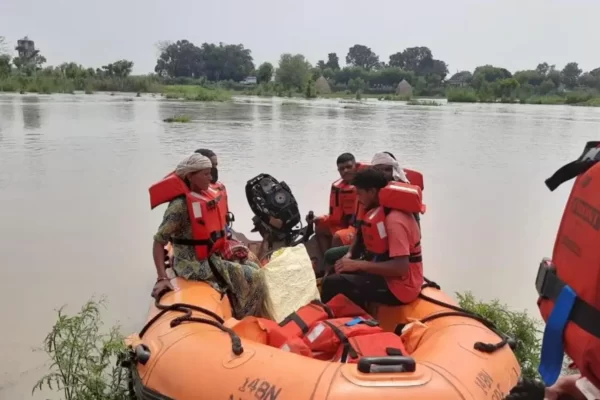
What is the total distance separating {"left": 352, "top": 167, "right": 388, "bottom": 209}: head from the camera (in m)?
2.79

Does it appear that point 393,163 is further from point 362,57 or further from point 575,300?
point 362,57

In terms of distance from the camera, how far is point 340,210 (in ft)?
13.9

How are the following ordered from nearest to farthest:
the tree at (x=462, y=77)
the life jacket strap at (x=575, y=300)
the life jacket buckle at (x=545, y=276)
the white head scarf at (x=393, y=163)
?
the life jacket strap at (x=575, y=300) < the life jacket buckle at (x=545, y=276) < the white head scarf at (x=393, y=163) < the tree at (x=462, y=77)

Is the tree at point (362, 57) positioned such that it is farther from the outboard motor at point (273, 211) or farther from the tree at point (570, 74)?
the outboard motor at point (273, 211)

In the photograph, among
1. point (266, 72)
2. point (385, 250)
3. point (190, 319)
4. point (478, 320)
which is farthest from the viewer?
point (266, 72)

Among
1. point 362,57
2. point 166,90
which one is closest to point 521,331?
point 166,90

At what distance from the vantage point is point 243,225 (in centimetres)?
620

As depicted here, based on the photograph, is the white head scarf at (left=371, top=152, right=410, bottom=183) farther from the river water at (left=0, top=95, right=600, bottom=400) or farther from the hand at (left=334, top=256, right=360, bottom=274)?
the river water at (left=0, top=95, right=600, bottom=400)

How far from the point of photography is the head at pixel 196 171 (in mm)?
3016

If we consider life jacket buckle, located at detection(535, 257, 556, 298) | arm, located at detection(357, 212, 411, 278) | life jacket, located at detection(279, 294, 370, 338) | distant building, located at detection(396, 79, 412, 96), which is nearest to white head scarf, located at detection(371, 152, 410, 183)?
arm, located at detection(357, 212, 411, 278)

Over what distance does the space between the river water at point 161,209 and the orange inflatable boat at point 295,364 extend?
133cm

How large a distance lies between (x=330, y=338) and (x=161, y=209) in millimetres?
4984

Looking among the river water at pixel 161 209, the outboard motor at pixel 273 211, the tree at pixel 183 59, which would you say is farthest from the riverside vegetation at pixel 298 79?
the outboard motor at pixel 273 211

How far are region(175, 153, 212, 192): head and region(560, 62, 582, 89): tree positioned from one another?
201 feet
